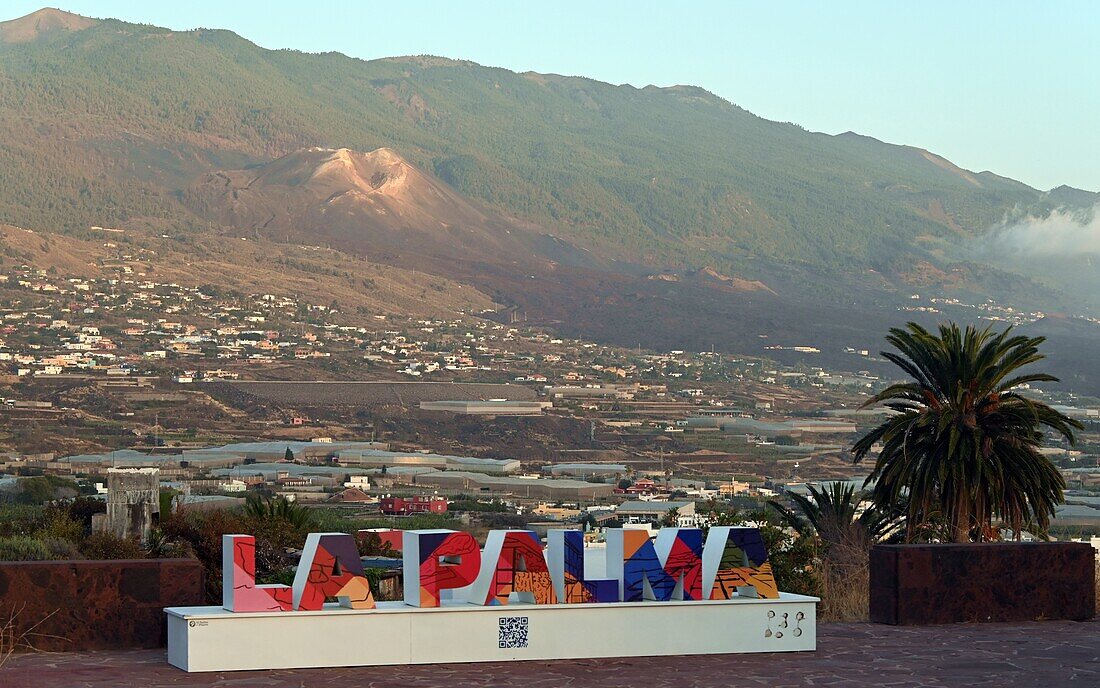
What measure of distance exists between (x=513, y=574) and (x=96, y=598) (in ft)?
11.8

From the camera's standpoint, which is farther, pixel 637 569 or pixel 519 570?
pixel 637 569

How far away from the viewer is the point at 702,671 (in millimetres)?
13250

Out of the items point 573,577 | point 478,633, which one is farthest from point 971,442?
point 478,633

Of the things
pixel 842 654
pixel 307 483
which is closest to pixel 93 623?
pixel 842 654

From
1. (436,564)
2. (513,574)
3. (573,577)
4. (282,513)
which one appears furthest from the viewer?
(282,513)

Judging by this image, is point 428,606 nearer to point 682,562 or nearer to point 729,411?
point 682,562

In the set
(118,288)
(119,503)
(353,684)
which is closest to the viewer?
(353,684)

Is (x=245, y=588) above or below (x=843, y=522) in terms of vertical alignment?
above

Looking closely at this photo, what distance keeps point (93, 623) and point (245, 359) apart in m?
158

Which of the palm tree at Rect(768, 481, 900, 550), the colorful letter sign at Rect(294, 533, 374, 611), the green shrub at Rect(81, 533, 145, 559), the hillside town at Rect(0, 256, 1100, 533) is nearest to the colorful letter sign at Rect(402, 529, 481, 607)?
the colorful letter sign at Rect(294, 533, 374, 611)

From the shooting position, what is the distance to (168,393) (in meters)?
151

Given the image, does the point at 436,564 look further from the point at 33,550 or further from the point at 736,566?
the point at 33,550

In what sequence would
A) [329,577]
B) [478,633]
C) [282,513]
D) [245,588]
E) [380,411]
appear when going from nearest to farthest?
[245,588] → [329,577] → [478,633] → [282,513] → [380,411]

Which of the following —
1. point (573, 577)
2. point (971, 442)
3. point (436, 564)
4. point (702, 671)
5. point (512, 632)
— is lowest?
point (702, 671)
